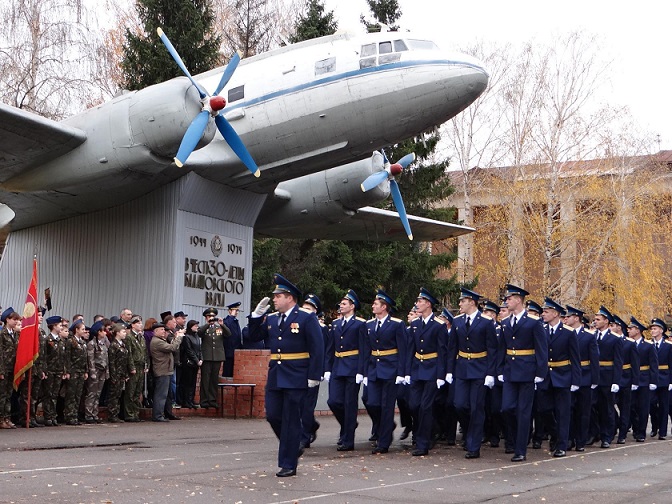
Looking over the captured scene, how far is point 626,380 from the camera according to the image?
14.5m

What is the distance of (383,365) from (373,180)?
8473 millimetres

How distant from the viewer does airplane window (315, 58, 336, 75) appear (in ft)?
55.5

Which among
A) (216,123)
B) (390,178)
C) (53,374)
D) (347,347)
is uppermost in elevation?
(216,123)

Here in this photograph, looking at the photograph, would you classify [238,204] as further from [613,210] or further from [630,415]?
[613,210]

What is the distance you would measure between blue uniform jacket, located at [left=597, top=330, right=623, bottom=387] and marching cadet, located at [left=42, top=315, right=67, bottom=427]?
787 cm

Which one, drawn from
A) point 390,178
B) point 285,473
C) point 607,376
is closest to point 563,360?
point 607,376

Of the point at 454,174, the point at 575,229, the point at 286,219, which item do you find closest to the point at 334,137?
the point at 286,219

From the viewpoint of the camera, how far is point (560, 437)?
11.5 metres

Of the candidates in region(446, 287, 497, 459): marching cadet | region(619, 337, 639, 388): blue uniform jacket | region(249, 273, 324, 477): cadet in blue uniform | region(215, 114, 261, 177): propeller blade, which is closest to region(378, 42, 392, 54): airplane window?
region(215, 114, 261, 177): propeller blade

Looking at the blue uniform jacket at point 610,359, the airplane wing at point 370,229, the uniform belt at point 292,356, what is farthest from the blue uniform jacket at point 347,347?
the airplane wing at point 370,229

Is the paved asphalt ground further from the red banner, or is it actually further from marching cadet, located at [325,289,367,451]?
the red banner

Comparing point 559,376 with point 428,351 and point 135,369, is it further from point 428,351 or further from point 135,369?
point 135,369

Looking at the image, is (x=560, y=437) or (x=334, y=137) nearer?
(x=560, y=437)

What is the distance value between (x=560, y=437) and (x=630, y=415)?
4.29 metres
